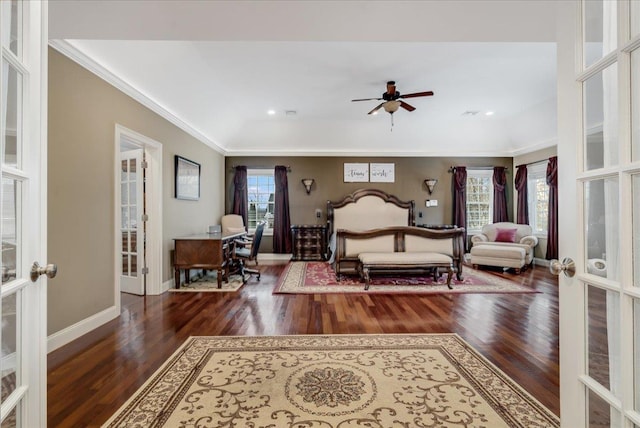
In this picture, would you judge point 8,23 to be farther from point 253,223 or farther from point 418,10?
point 253,223

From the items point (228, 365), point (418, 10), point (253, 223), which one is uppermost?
point (418, 10)

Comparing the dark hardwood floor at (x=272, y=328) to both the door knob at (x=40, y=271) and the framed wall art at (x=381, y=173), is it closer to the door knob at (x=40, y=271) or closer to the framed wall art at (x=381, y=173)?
the door knob at (x=40, y=271)

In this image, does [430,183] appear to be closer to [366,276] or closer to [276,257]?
[366,276]

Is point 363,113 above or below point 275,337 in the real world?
above

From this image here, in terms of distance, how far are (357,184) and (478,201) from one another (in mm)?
3020

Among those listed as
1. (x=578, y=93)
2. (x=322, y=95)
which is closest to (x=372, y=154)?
(x=322, y=95)

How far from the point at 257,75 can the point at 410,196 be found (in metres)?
4.41

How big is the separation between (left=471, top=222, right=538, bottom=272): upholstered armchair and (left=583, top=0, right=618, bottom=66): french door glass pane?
5.14 metres

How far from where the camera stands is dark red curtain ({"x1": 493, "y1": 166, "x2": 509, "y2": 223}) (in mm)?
6797

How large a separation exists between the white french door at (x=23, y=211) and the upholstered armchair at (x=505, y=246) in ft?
19.7

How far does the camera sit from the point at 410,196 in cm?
690

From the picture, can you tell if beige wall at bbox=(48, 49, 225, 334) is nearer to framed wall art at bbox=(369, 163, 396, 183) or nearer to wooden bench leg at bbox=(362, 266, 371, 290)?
wooden bench leg at bbox=(362, 266, 371, 290)

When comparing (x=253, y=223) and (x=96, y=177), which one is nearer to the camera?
(x=96, y=177)

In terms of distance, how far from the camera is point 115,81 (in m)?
3.03
